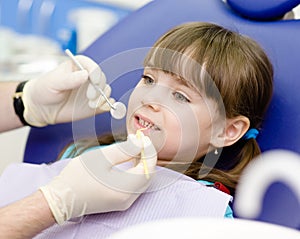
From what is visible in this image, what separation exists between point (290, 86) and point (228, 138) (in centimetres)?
17

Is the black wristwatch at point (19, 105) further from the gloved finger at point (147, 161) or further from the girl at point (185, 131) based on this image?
the gloved finger at point (147, 161)

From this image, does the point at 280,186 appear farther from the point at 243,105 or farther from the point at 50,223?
the point at 50,223

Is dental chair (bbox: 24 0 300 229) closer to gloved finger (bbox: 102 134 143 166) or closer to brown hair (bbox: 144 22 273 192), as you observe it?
brown hair (bbox: 144 22 273 192)

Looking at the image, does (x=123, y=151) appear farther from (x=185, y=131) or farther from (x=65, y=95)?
(x=65, y=95)

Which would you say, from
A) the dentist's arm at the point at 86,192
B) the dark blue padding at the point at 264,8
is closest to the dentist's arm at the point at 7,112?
the dentist's arm at the point at 86,192

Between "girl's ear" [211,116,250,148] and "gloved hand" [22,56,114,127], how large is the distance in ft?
0.85

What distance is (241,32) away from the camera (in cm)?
125

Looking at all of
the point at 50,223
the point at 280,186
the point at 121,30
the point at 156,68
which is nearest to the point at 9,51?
the point at 121,30

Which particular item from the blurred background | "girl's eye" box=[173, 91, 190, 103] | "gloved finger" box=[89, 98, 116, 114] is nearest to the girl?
"girl's eye" box=[173, 91, 190, 103]

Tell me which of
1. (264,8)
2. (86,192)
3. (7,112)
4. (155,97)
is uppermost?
(264,8)

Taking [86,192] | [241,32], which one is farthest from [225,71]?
[86,192]

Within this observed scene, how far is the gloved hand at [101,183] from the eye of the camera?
3.04ft

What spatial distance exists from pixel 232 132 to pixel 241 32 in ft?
0.87

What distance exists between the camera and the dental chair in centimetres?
106
